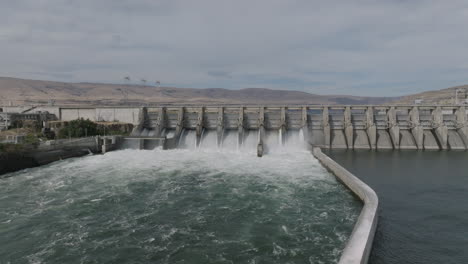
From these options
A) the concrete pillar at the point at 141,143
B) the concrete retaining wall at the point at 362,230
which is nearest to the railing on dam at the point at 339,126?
the concrete pillar at the point at 141,143

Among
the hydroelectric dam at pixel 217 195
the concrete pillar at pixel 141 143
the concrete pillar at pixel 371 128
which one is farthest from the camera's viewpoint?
the concrete pillar at pixel 371 128

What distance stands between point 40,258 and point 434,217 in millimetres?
22263

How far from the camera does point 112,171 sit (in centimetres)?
2911

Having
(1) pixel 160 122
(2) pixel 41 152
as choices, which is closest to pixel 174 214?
(2) pixel 41 152

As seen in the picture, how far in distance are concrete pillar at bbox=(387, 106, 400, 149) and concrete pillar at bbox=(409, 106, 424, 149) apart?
2912mm

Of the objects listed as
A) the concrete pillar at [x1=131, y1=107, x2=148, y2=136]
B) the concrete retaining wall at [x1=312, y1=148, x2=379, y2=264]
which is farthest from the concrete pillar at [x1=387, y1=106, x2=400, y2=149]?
the concrete pillar at [x1=131, y1=107, x2=148, y2=136]

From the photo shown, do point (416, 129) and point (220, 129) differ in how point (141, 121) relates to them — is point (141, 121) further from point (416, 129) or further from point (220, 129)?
point (416, 129)

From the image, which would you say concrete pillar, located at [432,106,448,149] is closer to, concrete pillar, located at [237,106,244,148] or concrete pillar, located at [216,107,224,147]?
concrete pillar, located at [237,106,244,148]

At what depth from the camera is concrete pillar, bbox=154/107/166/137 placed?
45906mm

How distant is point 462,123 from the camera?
147ft

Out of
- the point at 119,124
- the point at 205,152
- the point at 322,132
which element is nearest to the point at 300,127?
the point at 322,132

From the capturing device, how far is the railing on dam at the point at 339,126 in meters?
44.2

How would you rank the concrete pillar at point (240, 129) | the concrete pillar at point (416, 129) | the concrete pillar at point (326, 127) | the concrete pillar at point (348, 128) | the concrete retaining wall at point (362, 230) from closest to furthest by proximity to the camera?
the concrete retaining wall at point (362, 230)
the concrete pillar at point (240, 129)
the concrete pillar at point (416, 129)
the concrete pillar at point (326, 127)
the concrete pillar at point (348, 128)

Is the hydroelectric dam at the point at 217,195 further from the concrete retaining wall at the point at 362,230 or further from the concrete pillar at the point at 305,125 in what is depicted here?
the concrete pillar at the point at 305,125
